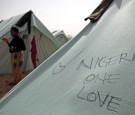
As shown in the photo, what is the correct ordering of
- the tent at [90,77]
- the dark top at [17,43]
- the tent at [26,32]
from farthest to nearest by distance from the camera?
the tent at [26,32] → the dark top at [17,43] → the tent at [90,77]

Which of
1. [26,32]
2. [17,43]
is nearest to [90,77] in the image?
[17,43]

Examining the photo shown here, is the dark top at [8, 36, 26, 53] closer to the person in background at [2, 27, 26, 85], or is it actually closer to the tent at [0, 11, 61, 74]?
the person in background at [2, 27, 26, 85]

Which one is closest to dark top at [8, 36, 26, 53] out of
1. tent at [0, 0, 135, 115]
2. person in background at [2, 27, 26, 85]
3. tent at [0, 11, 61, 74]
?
person in background at [2, 27, 26, 85]

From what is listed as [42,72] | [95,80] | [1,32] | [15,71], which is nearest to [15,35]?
[15,71]

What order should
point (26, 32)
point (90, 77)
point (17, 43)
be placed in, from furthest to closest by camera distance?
point (26, 32) < point (17, 43) < point (90, 77)

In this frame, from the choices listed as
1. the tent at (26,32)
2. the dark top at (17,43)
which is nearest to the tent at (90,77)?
the dark top at (17,43)

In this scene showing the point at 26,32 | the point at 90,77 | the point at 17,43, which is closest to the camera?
the point at 90,77

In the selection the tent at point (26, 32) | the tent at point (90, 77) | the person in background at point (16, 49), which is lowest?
the tent at point (90, 77)

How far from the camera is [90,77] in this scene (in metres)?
1.96

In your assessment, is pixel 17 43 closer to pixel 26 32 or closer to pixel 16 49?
pixel 16 49

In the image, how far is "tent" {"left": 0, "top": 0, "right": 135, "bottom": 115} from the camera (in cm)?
173

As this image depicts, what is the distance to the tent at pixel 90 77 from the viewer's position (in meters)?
1.73

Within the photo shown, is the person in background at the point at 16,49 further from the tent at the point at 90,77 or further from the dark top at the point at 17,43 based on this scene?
the tent at the point at 90,77

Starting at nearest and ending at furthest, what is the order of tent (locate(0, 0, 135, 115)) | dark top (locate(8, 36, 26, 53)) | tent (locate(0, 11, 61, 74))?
1. tent (locate(0, 0, 135, 115))
2. dark top (locate(8, 36, 26, 53))
3. tent (locate(0, 11, 61, 74))
